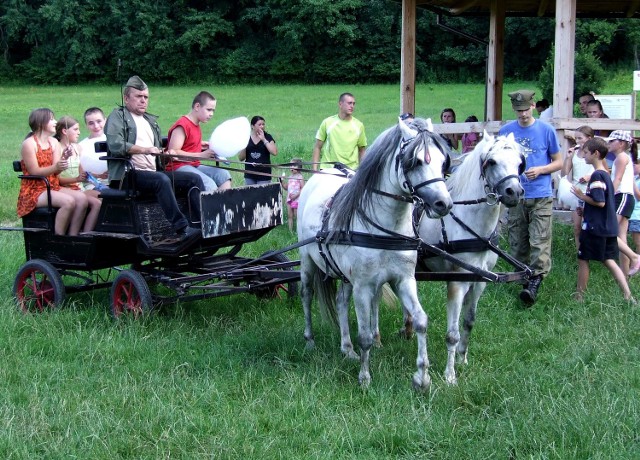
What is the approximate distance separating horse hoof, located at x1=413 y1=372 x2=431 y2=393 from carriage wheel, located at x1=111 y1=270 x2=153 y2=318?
2.64 metres

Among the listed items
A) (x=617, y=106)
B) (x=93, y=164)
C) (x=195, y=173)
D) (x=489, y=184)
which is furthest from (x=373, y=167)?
(x=617, y=106)

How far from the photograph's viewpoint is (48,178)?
7.79 meters

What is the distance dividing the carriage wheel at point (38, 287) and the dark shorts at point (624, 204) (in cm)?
570

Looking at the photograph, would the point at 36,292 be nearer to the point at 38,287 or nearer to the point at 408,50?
the point at 38,287

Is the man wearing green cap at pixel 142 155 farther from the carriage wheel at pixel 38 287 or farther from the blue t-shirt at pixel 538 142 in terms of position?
the blue t-shirt at pixel 538 142

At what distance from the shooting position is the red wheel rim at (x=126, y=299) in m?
7.16

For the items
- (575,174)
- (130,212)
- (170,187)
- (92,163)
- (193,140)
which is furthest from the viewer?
(575,174)

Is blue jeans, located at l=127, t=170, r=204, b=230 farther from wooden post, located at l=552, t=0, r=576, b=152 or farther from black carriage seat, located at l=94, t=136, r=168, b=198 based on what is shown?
wooden post, located at l=552, t=0, r=576, b=152

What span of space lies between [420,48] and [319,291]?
39440 mm

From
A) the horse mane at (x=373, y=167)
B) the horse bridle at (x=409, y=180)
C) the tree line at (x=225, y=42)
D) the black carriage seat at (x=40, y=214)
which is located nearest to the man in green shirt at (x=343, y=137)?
the black carriage seat at (x=40, y=214)

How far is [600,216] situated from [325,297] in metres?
2.83

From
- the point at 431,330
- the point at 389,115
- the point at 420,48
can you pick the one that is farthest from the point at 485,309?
the point at 420,48

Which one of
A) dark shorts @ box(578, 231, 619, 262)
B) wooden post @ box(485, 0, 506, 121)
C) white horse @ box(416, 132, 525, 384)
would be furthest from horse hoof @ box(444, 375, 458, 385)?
wooden post @ box(485, 0, 506, 121)

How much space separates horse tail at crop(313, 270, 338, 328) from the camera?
6.99 metres
